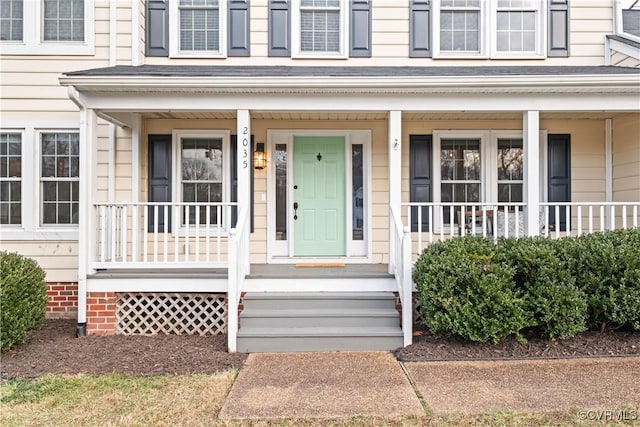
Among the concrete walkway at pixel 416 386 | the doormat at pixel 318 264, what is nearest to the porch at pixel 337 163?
the doormat at pixel 318 264

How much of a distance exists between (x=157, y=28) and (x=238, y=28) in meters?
1.29

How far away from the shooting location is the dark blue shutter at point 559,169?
7.16 m

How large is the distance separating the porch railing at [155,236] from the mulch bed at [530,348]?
268 centimetres

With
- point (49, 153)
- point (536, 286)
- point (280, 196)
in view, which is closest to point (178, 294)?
point (280, 196)

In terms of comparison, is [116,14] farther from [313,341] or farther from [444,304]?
[444,304]

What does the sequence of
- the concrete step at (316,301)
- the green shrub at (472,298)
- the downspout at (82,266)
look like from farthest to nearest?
1. the downspout at (82,266)
2. the concrete step at (316,301)
3. the green shrub at (472,298)

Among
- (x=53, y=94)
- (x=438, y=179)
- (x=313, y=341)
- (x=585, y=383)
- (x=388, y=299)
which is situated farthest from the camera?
(x=438, y=179)

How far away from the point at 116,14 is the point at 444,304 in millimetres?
6323

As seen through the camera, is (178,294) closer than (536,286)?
No

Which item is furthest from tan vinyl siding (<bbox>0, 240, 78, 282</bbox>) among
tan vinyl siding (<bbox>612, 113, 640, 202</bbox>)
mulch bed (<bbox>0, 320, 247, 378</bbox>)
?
tan vinyl siding (<bbox>612, 113, 640, 202</bbox>)

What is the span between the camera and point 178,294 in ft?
18.9

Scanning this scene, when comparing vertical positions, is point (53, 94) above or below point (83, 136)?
above

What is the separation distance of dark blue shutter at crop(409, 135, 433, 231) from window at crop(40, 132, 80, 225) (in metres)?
5.17

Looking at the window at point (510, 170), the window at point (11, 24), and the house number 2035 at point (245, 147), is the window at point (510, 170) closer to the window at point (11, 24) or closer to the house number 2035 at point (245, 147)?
the house number 2035 at point (245, 147)
